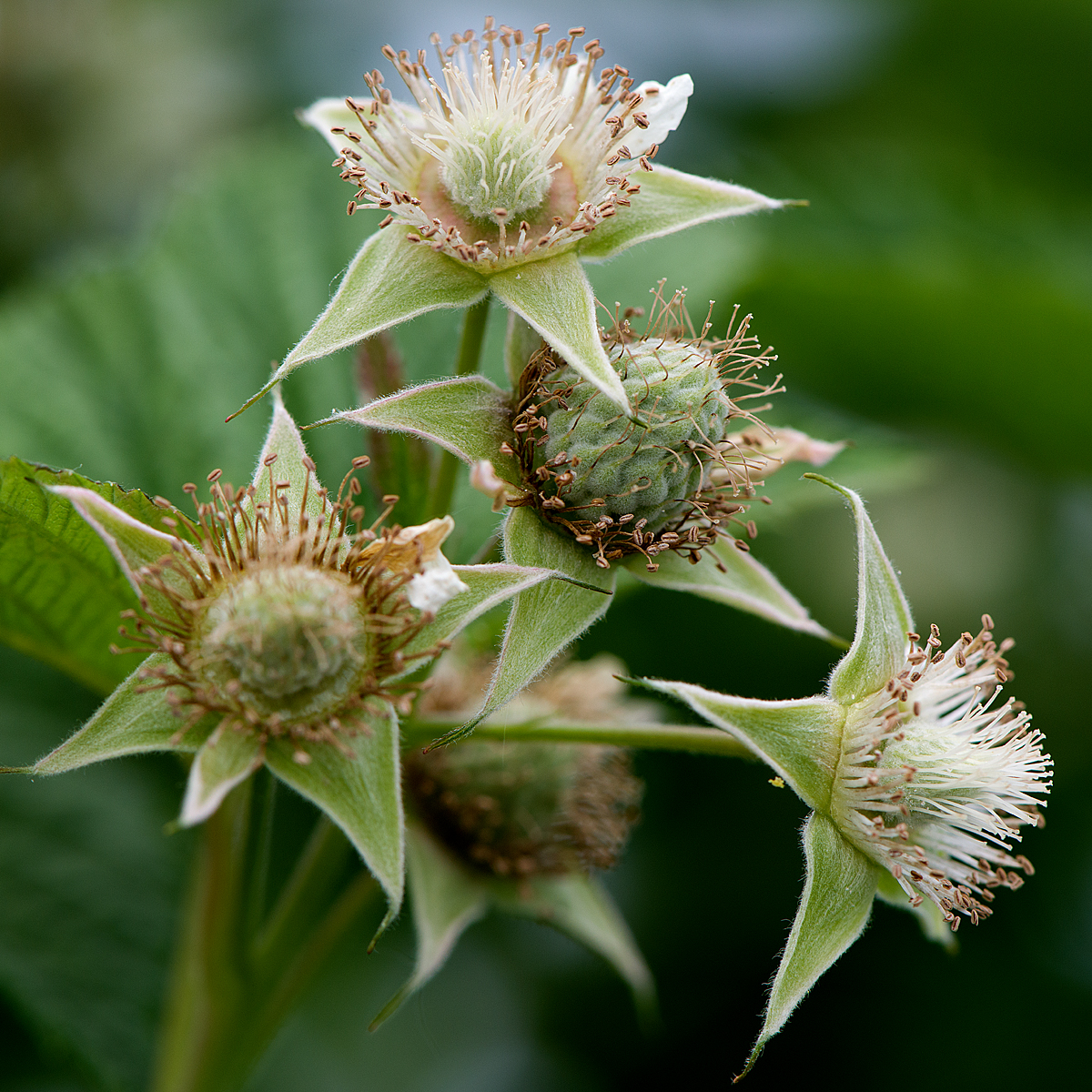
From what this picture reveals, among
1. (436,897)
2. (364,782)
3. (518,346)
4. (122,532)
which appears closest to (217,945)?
(436,897)

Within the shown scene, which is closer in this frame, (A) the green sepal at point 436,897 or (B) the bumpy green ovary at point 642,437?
(B) the bumpy green ovary at point 642,437

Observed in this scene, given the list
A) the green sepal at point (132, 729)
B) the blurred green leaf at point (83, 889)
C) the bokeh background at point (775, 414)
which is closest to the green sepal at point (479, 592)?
the green sepal at point (132, 729)

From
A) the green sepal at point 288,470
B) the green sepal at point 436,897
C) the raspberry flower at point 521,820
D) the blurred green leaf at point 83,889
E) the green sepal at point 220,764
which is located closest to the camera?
the green sepal at point 220,764

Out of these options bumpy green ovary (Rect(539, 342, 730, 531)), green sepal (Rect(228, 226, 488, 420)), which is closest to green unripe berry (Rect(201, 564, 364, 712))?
green sepal (Rect(228, 226, 488, 420))

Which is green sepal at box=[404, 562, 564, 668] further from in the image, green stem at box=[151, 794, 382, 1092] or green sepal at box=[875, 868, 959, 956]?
green sepal at box=[875, 868, 959, 956]

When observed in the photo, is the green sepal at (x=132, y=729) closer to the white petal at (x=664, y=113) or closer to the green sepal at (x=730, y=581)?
the green sepal at (x=730, y=581)

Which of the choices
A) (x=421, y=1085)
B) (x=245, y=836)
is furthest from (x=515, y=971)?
(x=245, y=836)

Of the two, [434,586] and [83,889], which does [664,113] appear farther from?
[83,889]
